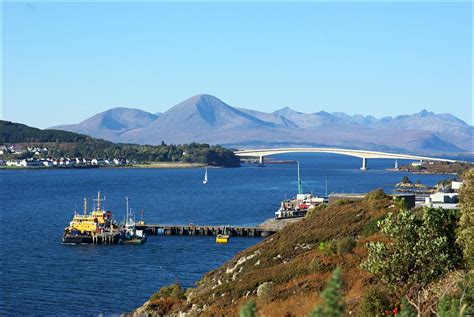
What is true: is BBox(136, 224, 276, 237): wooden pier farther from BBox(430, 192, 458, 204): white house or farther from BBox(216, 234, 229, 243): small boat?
BBox(430, 192, 458, 204): white house

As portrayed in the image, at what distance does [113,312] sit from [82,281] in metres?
5.91

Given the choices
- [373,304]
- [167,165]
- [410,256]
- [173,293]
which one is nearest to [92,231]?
[173,293]

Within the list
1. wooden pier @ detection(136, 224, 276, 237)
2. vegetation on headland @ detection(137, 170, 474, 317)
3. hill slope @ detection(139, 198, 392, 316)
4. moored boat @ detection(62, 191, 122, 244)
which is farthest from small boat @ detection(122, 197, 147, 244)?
vegetation on headland @ detection(137, 170, 474, 317)

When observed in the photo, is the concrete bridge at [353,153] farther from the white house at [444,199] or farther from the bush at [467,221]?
the bush at [467,221]

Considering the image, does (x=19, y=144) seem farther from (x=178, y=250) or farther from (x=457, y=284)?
(x=457, y=284)

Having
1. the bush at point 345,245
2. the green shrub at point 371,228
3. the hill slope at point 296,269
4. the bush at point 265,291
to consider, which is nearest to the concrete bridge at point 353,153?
the hill slope at point 296,269

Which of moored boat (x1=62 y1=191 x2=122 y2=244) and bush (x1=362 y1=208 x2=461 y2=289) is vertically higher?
bush (x1=362 y1=208 x2=461 y2=289)

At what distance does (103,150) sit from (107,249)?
348 ft

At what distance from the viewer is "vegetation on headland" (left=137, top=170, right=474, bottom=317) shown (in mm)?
13289

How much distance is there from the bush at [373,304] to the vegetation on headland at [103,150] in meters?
126

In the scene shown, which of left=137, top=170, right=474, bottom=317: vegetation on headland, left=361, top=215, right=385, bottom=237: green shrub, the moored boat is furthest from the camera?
the moored boat

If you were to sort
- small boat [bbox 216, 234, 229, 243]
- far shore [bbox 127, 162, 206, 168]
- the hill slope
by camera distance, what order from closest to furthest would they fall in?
1. the hill slope
2. small boat [bbox 216, 234, 229, 243]
3. far shore [bbox 127, 162, 206, 168]

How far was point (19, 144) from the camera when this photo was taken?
499 feet

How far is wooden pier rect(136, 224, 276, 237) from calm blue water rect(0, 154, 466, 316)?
158 centimetres
